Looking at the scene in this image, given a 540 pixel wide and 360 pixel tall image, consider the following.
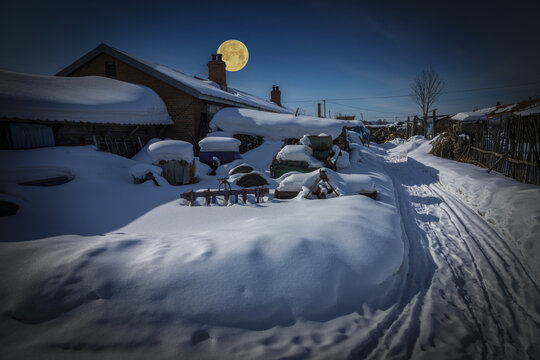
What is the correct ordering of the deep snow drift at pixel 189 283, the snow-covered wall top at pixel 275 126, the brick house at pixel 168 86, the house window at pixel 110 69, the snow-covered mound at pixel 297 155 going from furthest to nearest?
the house window at pixel 110 69
the snow-covered wall top at pixel 275 126
the brick house at pixel 168 86
the snow-covered mound at pixel 297 155
the deep snow drift at pixel 189 283

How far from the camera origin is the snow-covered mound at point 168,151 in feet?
23.7

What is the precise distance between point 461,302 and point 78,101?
11199 millimetres

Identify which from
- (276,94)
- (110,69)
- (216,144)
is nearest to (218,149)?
(216,144)

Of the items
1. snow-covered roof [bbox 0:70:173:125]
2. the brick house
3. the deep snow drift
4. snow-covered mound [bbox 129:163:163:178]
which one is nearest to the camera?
the deep snow drift

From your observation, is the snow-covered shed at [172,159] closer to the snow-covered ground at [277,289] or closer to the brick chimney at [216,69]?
the snow-covered ground at [277,289]

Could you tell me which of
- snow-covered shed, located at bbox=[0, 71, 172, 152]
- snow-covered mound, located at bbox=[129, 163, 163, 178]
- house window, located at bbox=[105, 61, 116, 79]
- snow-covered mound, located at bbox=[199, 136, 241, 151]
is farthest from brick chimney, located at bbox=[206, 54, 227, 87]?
snow-covered mound, located at bbox=[129, 163, 163, 178]

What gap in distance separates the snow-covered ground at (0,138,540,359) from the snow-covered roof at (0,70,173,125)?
4485mm

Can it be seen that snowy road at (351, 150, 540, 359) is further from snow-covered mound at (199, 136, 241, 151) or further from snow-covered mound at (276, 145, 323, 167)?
snow-covered mound at (199, 136, 241, 151)

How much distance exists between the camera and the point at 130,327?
1.81 metres

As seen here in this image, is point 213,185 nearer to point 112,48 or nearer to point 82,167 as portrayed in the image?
point 82,167

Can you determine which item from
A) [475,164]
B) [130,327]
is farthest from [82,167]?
[475,164]

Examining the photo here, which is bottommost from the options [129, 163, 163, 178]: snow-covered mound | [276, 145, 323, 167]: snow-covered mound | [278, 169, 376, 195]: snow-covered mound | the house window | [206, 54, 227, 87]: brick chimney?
[278, 169, 376, 195]: snow-covered mound

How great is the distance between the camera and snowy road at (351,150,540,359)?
196 cm

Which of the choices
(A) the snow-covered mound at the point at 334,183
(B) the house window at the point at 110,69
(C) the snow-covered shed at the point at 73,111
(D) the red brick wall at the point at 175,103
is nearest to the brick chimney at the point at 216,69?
(D) the red brick wall at the point at 175,103
